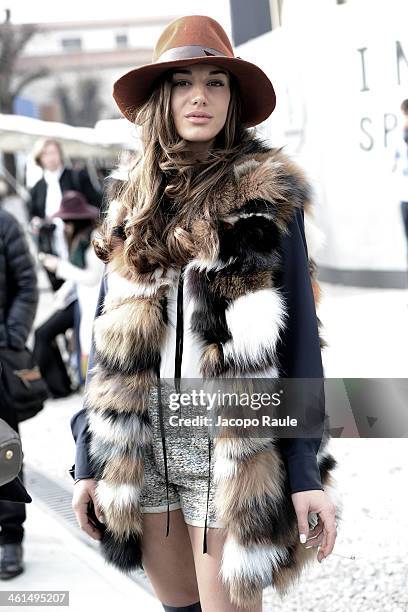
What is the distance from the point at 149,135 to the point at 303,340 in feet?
2.04

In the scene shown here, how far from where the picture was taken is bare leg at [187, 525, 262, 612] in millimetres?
1776

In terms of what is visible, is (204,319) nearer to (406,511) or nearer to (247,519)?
(247,519)

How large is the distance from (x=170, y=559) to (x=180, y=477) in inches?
9.3

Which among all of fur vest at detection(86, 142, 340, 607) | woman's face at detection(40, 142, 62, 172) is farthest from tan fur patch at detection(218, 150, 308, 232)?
woman's face at detection(40, 142, 62, 172)

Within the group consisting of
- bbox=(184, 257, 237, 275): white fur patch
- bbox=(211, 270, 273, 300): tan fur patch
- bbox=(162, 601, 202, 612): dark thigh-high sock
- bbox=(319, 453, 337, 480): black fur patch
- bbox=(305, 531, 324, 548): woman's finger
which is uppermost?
bbox=(184, 257, 237, 275): white fur patch

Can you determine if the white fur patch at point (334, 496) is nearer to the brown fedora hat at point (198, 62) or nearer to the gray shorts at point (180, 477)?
the gray shorts at point (180, 477)

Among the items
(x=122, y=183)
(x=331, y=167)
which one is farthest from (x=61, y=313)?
(x=122, y=183)

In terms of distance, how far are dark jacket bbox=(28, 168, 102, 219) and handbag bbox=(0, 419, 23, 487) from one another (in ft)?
21.7

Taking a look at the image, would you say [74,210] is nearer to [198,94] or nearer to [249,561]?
[198,94]

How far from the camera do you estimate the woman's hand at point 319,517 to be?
1691mm

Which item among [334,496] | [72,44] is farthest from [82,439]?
[72,44]

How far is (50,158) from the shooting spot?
332 inches

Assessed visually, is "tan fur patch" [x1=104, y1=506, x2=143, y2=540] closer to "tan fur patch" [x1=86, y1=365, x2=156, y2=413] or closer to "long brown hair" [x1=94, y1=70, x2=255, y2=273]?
"tan fur patch" [x1=86, y1=365, x2=156, y2=413]

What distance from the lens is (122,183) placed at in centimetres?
201
